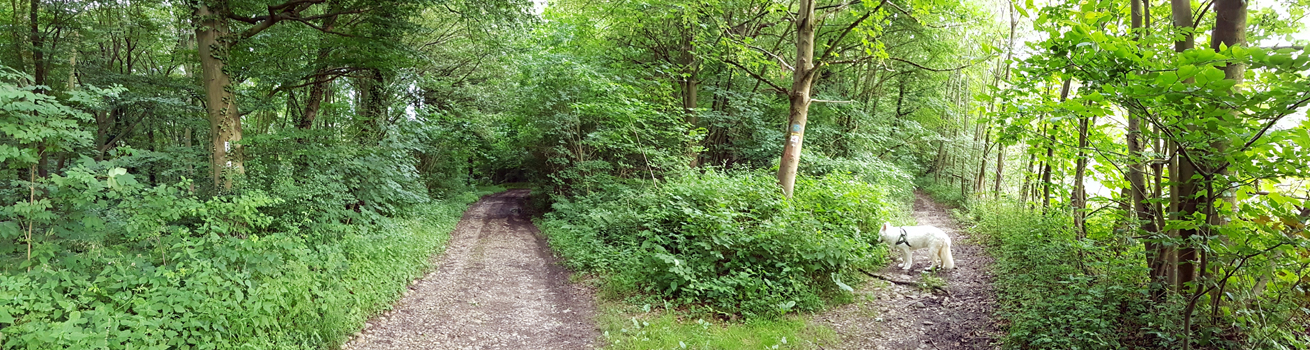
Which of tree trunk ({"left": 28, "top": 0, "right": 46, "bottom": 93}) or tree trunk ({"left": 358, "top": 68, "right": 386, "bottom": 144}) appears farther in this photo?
tree trunk ({"left": 358, "top": 68, "right": 386, "bottom": 144})

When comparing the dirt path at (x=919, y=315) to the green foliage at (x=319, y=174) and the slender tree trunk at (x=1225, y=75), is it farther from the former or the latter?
the green foliage at (x=319, y=174)

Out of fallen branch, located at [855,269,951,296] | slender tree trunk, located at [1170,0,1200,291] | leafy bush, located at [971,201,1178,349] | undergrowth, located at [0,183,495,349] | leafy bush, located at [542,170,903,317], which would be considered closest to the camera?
slender tree trunk, located at [1170,0,1200,291]

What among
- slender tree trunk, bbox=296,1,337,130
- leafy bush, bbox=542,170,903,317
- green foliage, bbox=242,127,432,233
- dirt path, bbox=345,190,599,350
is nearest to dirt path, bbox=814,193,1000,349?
leafy bush, bbox=542,170,903,317

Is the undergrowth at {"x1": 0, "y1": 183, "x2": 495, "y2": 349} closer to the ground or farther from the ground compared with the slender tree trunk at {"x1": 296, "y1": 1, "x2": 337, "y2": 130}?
closer to the ground

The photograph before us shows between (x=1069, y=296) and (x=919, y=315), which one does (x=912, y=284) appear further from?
(x=1069, y=296)

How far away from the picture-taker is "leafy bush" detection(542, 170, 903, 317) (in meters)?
6.13

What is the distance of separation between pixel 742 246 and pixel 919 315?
2133 millimetres

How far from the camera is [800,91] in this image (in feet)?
26.1

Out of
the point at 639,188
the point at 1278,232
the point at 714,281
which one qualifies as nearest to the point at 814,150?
the point at 639,188

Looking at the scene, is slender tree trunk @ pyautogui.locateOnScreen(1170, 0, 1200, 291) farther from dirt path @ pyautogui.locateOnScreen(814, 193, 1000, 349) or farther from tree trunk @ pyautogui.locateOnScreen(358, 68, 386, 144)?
tree trunk @ pyautogui.locateOnScreen(358, 68, 386, 144)

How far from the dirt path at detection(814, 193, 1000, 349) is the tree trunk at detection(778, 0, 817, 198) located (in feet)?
6.61

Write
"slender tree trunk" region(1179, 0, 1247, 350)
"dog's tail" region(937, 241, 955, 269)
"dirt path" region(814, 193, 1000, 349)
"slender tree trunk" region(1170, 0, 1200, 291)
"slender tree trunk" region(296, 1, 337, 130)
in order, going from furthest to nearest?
"slender tree trunk" region(296, 1, 337, 130), "dog's tail" region(937, 241, 955, 269), "dirt path" region(814, 193, 1000, 349), "slender tree trunk" region(1170, 0, 1200, 291), "slender tree trunk" region(1179, 0, 1247, 350)

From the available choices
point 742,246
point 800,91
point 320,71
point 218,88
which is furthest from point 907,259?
point 320,71

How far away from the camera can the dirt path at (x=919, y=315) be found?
199 inches
